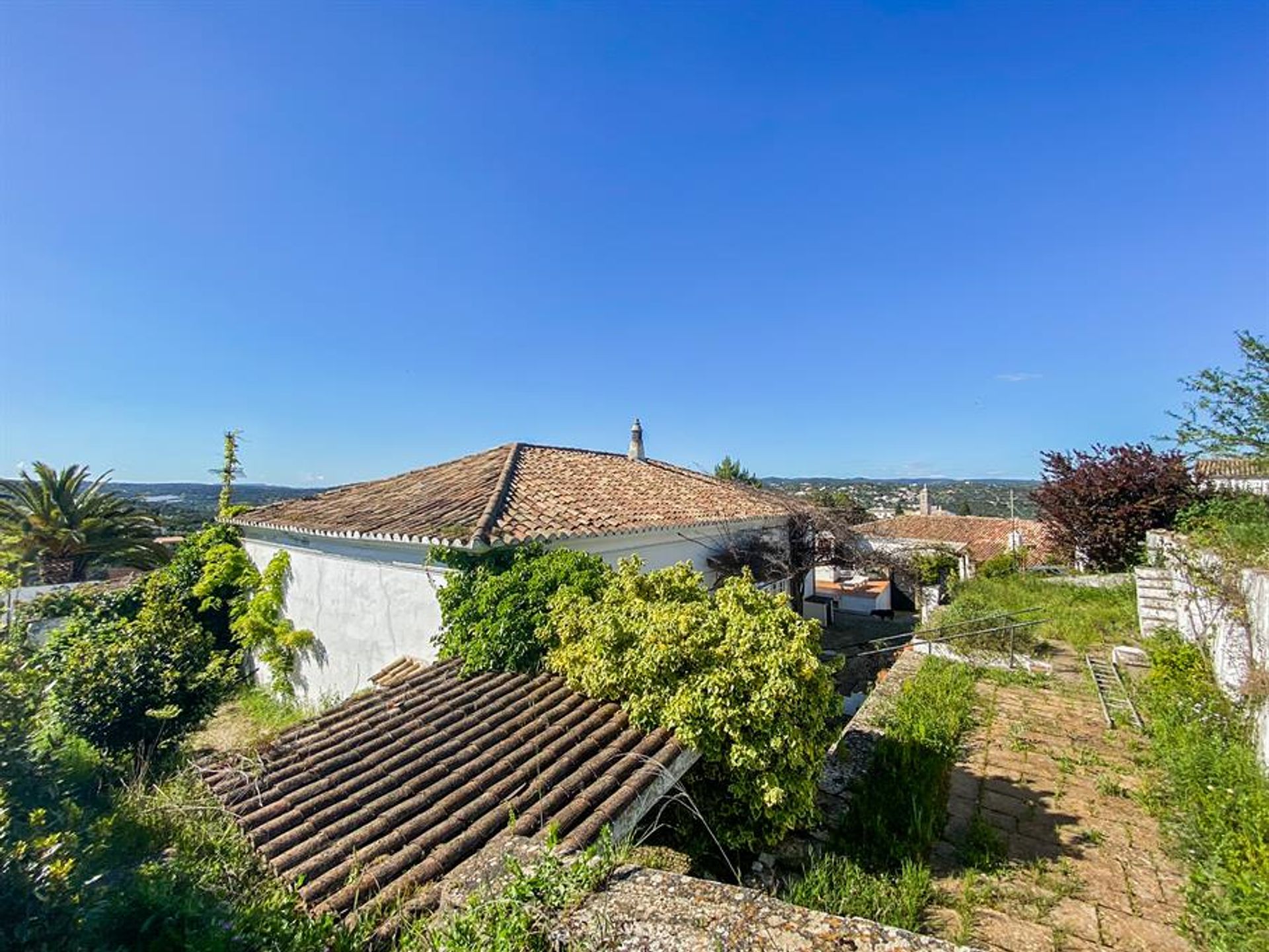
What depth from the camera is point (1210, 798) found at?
569 cm

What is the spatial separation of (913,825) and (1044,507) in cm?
1899

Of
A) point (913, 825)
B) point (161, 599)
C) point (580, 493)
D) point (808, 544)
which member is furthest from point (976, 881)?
point (161, 599)

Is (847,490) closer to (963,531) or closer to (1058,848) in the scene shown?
(963,531)

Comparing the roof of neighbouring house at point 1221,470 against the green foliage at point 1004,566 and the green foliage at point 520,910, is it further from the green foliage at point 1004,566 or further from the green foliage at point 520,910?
the green foliage at point 520,910

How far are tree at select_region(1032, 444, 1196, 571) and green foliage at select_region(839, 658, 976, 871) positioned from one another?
1232 cm

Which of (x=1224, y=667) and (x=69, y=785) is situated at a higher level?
(x=1224, y=667)

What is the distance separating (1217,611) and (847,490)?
5956 centimetres

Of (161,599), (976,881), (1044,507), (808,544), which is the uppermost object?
(1044,507)

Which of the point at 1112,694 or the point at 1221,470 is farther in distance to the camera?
the point at 1221,470

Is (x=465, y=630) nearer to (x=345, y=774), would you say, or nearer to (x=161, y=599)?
(x=345, y=774)

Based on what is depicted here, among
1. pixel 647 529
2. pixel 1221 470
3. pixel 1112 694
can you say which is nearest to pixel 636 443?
pixel 647 529

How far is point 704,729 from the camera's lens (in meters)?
5.23

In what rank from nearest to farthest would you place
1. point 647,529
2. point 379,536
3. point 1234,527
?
1. point 1234,527
2. point 379,536
3. point 647,529

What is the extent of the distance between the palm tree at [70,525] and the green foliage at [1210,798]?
31742 millimetres
